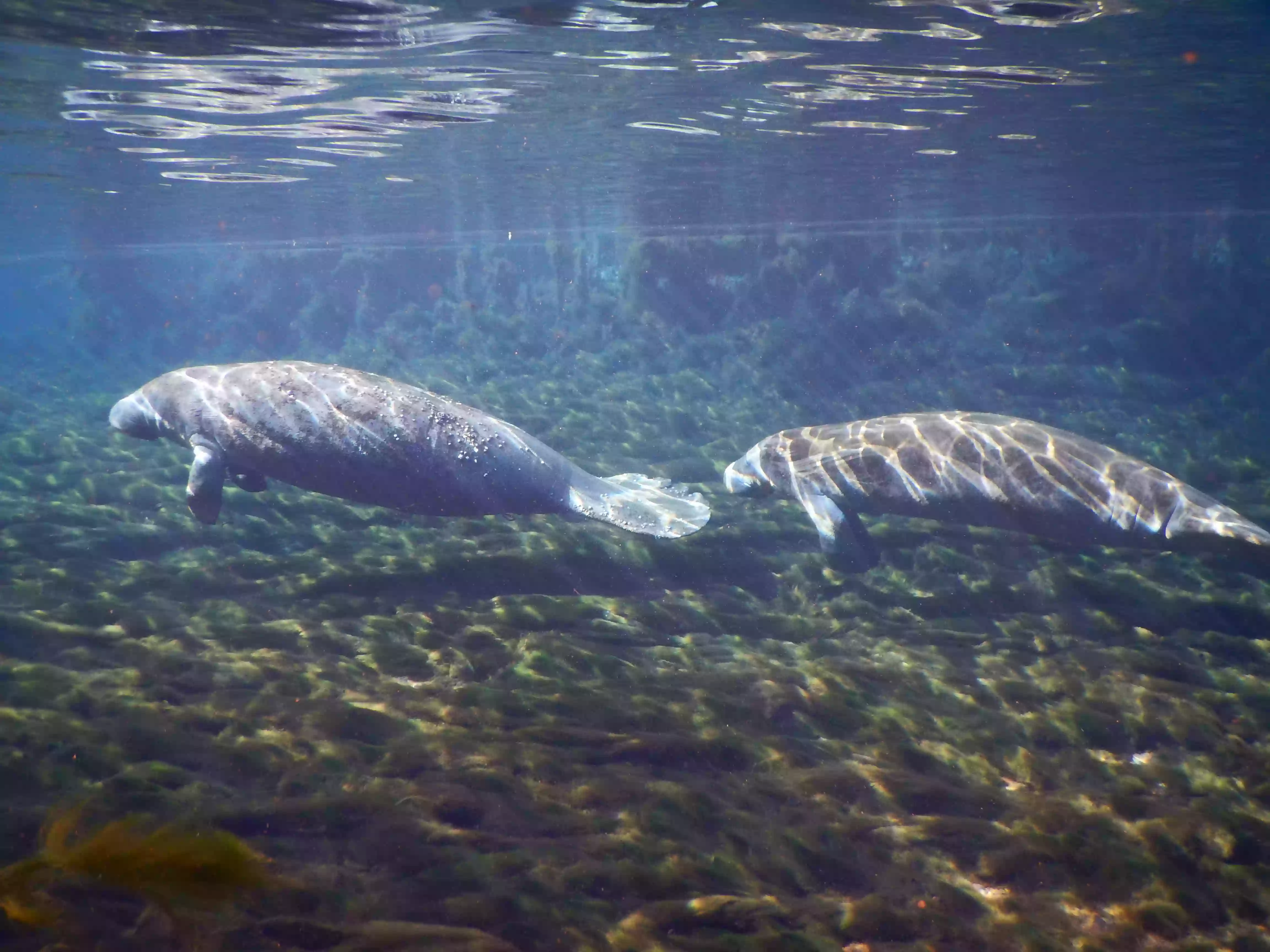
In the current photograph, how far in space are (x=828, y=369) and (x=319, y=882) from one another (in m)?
18.2

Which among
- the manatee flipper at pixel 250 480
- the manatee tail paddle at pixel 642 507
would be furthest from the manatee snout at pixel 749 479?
the manatee flipper at pixel 250 480

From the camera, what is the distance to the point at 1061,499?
24.1ft

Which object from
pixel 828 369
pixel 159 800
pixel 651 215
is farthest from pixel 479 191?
pixel 159 800

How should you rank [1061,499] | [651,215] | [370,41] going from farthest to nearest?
[651,215]
[370,41]
[1061,499]

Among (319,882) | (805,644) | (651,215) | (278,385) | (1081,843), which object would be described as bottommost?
(805,644)

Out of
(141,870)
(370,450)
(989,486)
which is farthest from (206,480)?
(989,486)

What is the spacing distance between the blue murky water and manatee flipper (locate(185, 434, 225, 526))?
0.05 meters

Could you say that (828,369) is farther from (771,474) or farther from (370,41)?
(370,41)

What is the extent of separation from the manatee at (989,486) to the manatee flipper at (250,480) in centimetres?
584

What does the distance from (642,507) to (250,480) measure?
13.4 feet

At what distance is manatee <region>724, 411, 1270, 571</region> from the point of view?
276 inches

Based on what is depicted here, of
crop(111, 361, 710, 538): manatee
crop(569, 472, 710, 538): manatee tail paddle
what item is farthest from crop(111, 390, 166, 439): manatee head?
crop(569, 472, 710, 538): manatee tail paddle

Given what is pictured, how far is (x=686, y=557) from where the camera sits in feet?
27.3

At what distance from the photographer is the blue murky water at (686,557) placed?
351 cm
